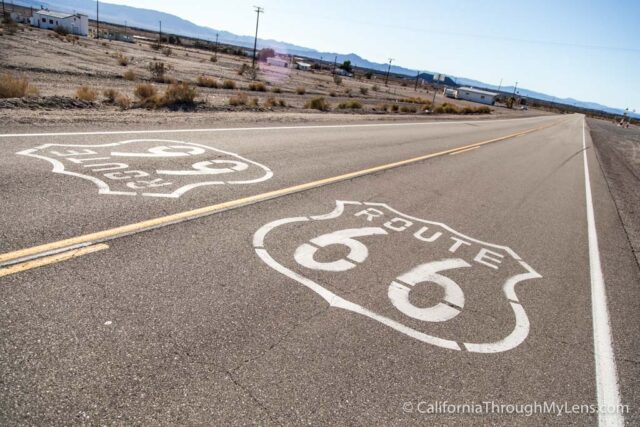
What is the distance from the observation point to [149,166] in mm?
6496

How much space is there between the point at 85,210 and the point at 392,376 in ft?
12.4

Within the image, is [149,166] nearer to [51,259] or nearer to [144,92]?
[51,259]

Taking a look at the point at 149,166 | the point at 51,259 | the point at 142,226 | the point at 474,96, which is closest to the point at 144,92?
the point at 149,166

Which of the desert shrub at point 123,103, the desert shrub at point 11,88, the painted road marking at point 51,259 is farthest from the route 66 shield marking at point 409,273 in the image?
the desert shrub at point 11,88

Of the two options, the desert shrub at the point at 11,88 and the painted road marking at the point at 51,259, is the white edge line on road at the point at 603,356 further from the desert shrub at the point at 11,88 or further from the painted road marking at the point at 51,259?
the desert shrub at the point at 11,88

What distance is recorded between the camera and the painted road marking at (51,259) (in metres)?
3.21

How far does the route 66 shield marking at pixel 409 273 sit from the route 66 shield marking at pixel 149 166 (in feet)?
6.09

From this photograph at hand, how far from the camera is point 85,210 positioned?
14.7ft

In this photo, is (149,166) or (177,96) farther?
(177,96)

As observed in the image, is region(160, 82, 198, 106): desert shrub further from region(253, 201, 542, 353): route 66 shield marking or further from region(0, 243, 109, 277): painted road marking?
region(0, 243, 109, 277): painted road marking

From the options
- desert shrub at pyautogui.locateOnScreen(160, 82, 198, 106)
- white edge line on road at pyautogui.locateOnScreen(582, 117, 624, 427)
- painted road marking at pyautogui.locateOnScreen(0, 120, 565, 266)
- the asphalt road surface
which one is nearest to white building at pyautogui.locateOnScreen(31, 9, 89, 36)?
desert shrub at pyautogui.locateOnScreen(160, 82, 198, 106)

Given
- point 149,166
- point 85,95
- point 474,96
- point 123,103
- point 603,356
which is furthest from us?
point 474,96

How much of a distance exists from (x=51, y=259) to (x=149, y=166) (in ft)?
10.8

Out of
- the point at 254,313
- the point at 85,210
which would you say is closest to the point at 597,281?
the point at 254,313
